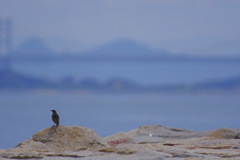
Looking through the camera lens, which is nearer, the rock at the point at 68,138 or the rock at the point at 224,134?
the rock at the point at 68,138

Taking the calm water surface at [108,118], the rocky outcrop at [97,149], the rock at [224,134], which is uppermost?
the calm water surface at [108,118]

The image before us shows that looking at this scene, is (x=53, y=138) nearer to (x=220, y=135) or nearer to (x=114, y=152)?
(x=114, y=152)

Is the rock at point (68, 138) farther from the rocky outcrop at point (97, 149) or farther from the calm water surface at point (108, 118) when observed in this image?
the calm water surface at point (108, 118)

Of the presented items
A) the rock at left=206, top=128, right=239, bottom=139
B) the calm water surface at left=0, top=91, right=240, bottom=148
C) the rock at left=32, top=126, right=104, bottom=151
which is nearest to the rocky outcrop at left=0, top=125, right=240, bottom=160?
the rock at left=32, top=126, right=104, bottom=151

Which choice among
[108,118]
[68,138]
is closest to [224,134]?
[68,138]

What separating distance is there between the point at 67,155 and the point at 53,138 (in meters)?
0.58

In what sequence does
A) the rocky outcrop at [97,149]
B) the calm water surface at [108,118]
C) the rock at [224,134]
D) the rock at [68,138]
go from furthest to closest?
the calm water surface at [108,118]
the rock at [224,134]
the rock at [68,138]
the rocky outcrop at [97,149]

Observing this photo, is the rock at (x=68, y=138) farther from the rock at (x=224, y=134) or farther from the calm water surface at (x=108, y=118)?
the calm water surface at (x=108, y=118)

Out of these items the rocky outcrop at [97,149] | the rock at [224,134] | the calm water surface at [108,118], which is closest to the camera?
the rocky outcrop at [97,149]

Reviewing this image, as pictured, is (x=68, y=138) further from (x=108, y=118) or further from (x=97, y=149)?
(x=108, y=118)

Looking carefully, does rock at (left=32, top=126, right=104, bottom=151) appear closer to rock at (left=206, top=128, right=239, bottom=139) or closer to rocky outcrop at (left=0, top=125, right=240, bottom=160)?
rocky outcrop at (left=0, top=125, right=240, bottom=160)

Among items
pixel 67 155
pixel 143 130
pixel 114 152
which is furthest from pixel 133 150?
pixel 143 130

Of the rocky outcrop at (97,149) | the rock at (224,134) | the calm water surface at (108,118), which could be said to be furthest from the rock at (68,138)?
the calm water surface at (108,118)

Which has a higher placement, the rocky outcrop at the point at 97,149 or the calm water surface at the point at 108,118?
the calm water surface at the point at 108,118
